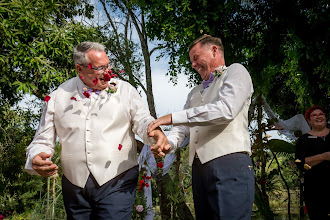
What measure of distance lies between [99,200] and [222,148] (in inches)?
31.1

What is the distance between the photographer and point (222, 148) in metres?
2.19

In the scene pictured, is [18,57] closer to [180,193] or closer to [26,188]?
[180,193]

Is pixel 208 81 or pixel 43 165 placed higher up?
pixel 208 81

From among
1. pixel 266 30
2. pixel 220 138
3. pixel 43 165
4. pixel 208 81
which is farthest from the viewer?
pixel 266 30

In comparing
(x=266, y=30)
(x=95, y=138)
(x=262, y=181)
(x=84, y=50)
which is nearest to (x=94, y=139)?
(x=95, y=138)

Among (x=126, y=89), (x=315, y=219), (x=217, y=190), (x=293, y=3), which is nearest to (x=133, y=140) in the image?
(x=126, y=89)

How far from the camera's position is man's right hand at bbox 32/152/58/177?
208 cm

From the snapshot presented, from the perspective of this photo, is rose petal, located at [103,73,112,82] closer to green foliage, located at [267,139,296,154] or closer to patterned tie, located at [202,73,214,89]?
patterned tie, located at [202,73,214,89]

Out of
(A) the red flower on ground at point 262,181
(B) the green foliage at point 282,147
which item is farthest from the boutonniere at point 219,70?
(B) the green foliage at point 282,147

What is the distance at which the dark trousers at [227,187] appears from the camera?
212cm

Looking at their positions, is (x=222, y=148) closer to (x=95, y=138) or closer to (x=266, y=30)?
(x=95, y=138)

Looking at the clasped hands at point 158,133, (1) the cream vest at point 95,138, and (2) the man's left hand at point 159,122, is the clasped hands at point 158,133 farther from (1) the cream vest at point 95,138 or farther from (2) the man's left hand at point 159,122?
(1) the cream vest at point 95,138

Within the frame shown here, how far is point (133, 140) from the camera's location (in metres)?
2.32

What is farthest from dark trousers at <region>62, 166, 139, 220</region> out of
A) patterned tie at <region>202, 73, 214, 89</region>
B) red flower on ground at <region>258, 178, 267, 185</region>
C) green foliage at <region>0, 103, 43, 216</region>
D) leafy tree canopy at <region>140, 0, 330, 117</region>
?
green foliage at <region>0, 103, 43, 216</region>
